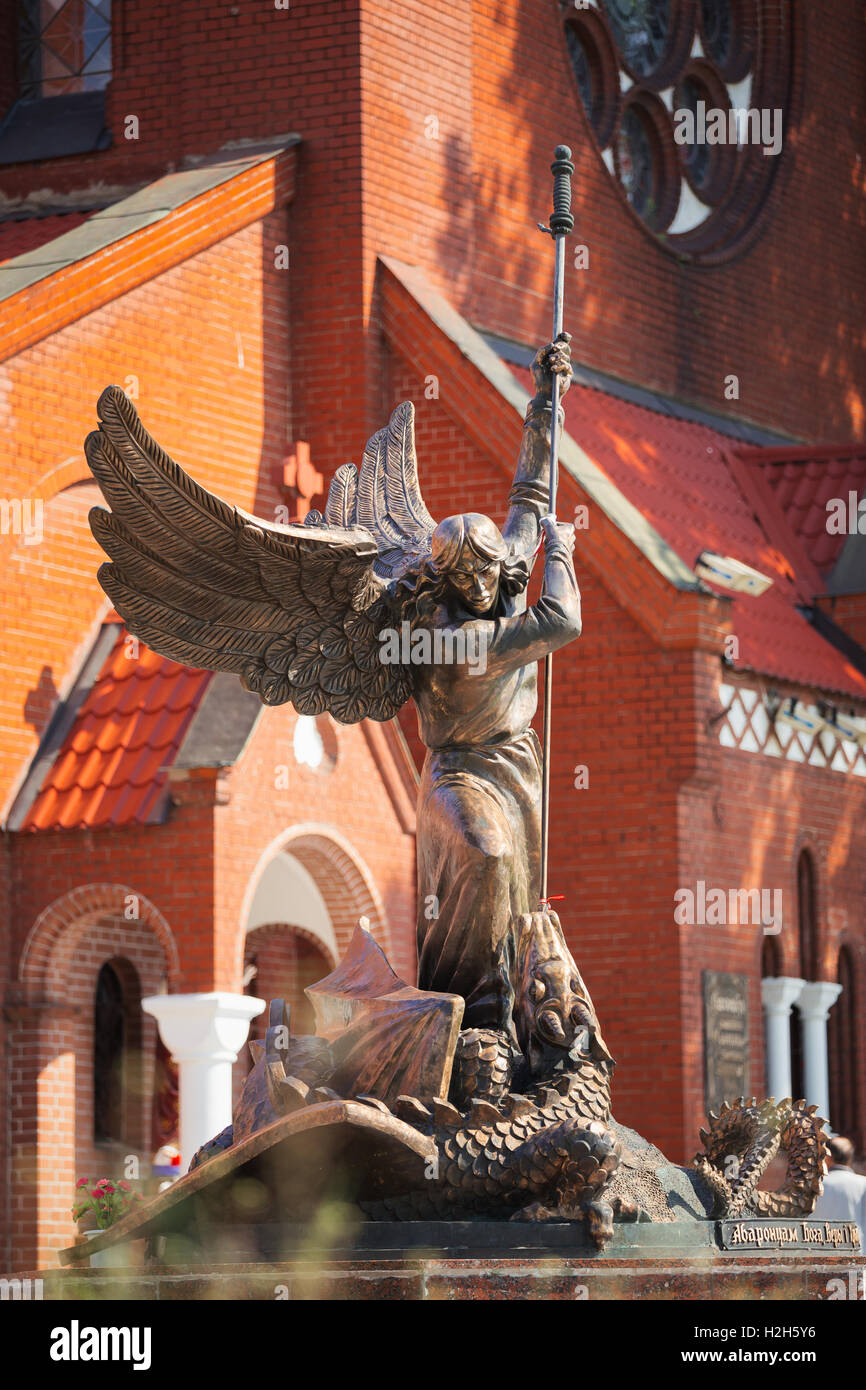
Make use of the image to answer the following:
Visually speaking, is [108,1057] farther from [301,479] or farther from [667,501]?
[667,501]

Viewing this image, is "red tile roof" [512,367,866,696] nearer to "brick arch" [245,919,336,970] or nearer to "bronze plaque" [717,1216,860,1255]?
"brick arch" [245,919,336,970]

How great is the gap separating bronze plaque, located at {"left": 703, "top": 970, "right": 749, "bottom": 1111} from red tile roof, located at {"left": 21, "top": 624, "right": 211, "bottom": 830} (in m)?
4.18

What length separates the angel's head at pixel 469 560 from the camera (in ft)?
28.2

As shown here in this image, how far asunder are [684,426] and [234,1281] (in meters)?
15.0

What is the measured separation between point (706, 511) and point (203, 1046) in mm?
7485

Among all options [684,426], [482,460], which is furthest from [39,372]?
[684,426]

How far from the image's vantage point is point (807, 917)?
64.2 ft

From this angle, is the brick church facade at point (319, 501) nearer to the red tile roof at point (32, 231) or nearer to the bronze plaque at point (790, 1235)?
the red tile roof at point (32, 231)

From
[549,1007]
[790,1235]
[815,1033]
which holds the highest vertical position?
[815,1033]

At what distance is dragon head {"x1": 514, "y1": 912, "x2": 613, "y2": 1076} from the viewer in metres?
Answer: 8.53

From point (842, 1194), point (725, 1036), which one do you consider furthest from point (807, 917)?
point (842, 1194)

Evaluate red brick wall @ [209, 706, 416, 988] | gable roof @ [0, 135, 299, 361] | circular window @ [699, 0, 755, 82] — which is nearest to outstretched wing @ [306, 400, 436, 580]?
red brick wall @ [209, 706, 416, 988]
